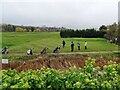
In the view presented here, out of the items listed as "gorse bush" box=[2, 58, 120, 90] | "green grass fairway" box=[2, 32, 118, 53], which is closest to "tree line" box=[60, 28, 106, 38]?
"green grass fairway" box=[2, 32, 118, 53]

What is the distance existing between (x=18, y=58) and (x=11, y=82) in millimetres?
17240

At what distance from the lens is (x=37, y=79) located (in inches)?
144

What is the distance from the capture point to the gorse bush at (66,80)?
3525 millimetres

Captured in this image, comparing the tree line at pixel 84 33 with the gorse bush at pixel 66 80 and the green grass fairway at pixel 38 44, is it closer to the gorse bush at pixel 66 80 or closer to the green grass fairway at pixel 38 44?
the green grass fairway at pixel 38 44

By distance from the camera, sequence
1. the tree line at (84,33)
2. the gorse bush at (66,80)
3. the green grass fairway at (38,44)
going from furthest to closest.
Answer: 1. the tree line at (84,33)
2. the green grass fairway at (38,44)
3. the gorse bush at (66,80)

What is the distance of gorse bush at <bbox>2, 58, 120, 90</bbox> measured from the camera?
3525 millimetres

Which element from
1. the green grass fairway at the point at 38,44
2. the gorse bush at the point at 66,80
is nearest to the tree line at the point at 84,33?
the green grass fairway at the point at 38,44

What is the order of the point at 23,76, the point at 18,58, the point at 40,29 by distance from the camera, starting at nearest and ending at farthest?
the point at 23,76
the point at 18,58
the point at 40,29

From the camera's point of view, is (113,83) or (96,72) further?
(96,72)

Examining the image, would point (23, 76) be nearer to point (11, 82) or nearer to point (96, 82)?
point (11, 82)

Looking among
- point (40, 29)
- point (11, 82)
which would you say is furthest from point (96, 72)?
point (40, 29)

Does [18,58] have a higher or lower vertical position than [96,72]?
lower

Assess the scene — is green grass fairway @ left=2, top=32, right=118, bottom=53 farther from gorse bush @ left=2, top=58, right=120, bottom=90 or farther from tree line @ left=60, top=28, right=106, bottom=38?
gorse bush @ left=2, top=58, right=120, bottom=90

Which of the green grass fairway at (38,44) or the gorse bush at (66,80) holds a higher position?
the gorse bush at (66,80)
